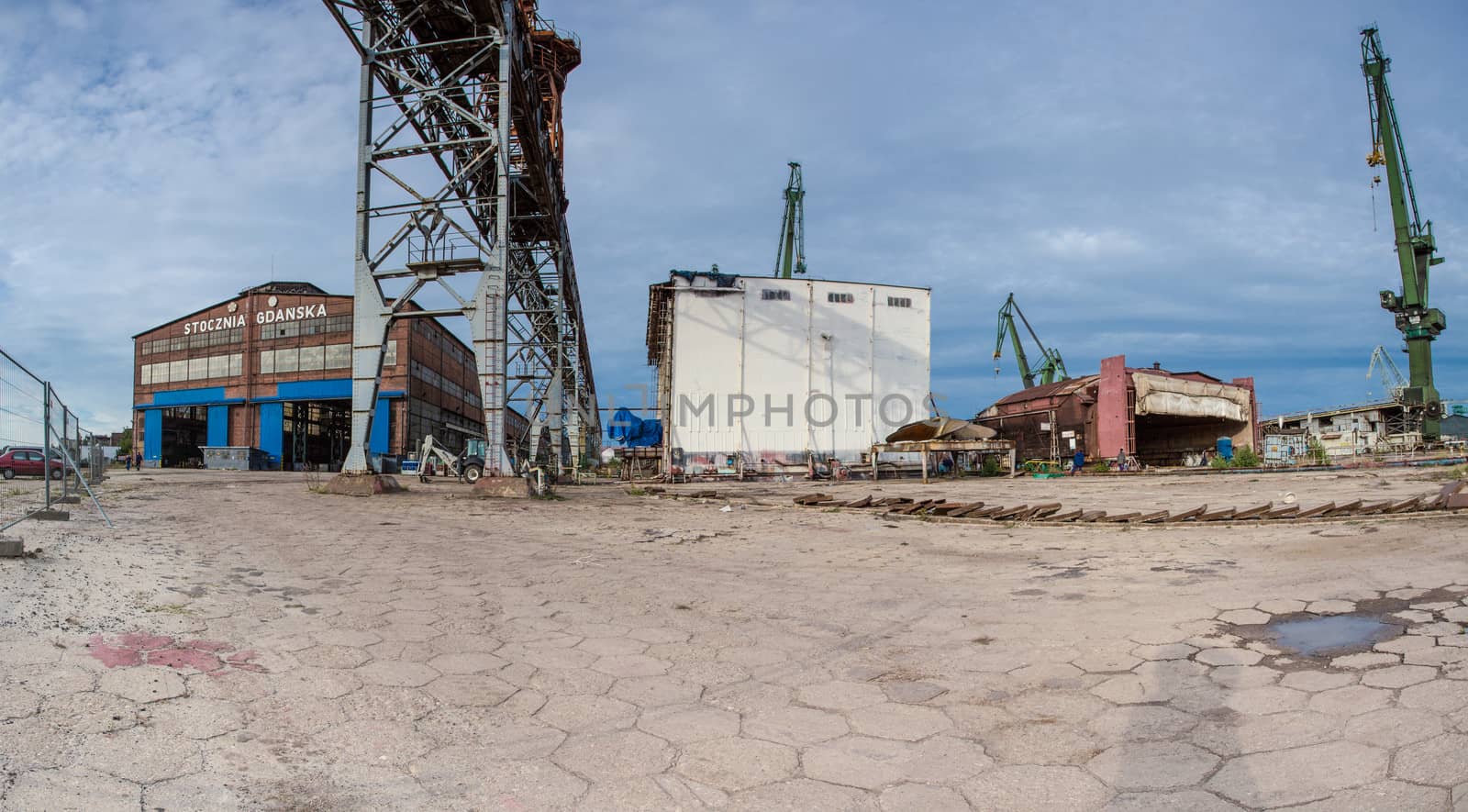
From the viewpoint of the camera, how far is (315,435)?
172 feet

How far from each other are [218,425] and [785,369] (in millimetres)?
40544

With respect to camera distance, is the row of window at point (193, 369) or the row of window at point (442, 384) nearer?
the row of window at point (442, 384)

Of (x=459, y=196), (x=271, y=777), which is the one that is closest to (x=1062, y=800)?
(x=271, y=777)

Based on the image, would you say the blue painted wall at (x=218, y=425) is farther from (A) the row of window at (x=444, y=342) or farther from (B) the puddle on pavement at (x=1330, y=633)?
(B) the puddle on pavement at (x=1330, y=633)

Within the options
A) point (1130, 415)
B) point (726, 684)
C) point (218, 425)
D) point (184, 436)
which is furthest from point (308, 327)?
point (726, 684)

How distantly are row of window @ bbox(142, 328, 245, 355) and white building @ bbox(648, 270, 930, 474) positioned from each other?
33.9 m

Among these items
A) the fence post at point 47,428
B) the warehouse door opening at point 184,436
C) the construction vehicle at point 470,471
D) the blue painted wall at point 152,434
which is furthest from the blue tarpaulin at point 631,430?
the blue painted wall at point 152,434

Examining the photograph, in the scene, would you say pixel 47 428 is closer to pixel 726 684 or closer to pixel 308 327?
pixel 726 684

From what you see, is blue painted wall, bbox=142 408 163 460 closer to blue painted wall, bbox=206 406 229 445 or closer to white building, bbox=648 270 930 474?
blue painted wall, bbox=206 406 229 445

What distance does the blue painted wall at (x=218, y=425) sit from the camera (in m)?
46.9

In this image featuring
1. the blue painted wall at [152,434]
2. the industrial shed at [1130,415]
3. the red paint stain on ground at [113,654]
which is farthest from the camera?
the blue painted wall at [152,434]

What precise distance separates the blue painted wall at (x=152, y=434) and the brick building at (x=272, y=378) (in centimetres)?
7

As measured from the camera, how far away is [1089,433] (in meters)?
28.3

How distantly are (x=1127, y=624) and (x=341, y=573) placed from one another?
540cm
